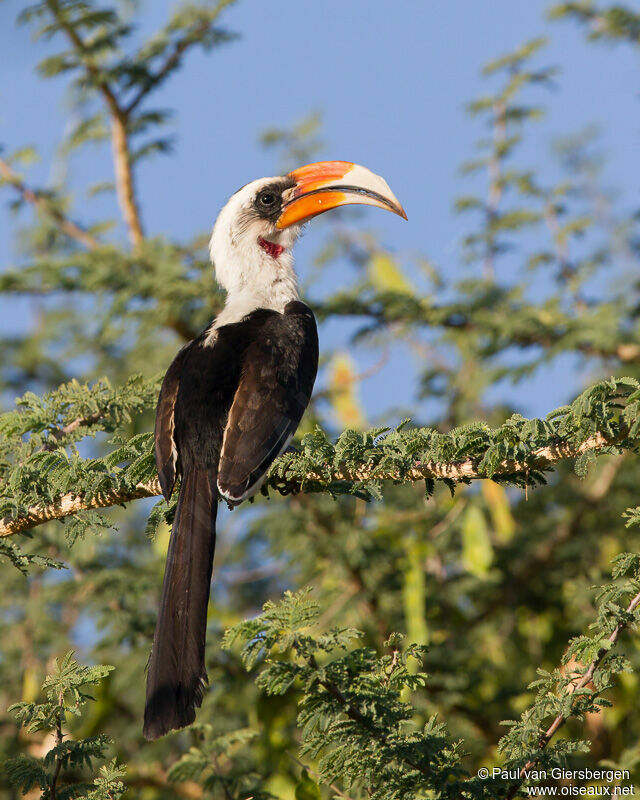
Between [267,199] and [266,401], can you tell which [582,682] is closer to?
[266,401]

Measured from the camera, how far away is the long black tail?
266cm

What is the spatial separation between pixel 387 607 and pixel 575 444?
2986mm

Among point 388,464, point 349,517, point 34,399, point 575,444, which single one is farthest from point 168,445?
point 349,517

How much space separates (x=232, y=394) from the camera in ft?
11.9

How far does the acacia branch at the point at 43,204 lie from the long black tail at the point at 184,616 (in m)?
2.80

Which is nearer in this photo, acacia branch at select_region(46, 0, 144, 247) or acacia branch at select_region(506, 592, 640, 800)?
acacia branch at select_region(506, 592, 640, 800)

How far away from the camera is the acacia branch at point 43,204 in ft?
18.4

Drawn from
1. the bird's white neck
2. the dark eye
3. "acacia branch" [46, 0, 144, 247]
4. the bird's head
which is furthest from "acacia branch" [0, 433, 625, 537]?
"acacia branch" [46, 0, 144, 247]

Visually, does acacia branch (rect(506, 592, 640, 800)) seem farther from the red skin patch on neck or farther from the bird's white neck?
the red skin patch on neck

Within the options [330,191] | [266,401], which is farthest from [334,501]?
[330,191]

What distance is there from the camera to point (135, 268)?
5.28 meters

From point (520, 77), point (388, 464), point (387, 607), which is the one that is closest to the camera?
point (388, 464)

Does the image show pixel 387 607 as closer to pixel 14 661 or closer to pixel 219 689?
pixel 219 689

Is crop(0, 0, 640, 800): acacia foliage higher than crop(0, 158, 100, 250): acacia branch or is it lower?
lower
